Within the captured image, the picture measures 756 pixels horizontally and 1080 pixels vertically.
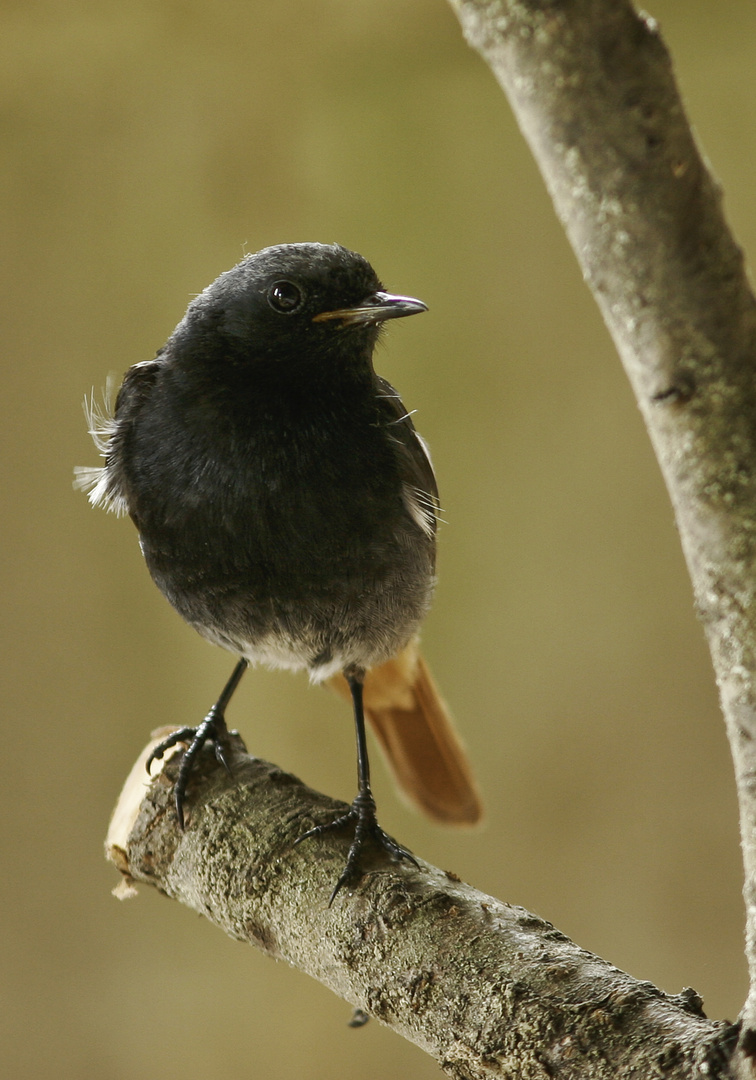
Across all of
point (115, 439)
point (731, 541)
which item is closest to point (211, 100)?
point (115, 439)

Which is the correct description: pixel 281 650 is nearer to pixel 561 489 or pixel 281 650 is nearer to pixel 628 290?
pixel 628 290

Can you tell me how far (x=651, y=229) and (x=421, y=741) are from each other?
6.18 ft

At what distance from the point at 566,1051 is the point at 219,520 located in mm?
925

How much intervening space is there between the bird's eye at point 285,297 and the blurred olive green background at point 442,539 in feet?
6.02

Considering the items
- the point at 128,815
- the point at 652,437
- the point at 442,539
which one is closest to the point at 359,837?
the point at 128,815

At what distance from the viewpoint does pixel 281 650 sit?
5.97ft

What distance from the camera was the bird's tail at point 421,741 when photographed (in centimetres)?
235

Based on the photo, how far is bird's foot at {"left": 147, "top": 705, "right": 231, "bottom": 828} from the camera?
5.74ft

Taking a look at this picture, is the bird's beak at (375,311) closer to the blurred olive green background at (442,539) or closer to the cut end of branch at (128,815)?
the cut end of branch at (128,815)

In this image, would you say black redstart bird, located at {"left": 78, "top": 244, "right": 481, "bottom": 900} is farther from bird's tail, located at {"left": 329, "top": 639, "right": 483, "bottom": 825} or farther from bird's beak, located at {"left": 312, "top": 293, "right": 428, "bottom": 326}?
bird's tail, located at {"left": 329, "top": 639, "right": 483, "bottom": 825}

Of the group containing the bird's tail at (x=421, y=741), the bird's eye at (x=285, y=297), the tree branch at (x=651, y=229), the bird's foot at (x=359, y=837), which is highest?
the bird's eye at (x=285, y=297)

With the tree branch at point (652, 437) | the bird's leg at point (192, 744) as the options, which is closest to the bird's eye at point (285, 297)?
the bird's leg at point (192, 744)

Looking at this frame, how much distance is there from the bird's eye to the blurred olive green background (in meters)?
1.83

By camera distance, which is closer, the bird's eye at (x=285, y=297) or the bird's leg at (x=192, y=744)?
the bird's eye at (x=285, y=297)
